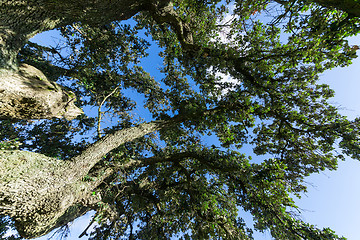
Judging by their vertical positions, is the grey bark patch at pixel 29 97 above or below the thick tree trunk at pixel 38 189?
above

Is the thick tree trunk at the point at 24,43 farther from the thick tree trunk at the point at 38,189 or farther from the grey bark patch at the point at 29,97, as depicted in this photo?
the thick tree trunk at the point at 38,189

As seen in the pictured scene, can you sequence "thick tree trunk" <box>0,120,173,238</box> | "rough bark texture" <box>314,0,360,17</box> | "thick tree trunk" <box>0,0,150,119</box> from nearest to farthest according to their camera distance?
"rough bark texture" <box>314,0,360,17</box> < "thick tree trunk" <box>0,120,173,238</box> < "thick tree trunk" <box>0,0,150,119</box>

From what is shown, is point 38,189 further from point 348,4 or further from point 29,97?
point 348,4

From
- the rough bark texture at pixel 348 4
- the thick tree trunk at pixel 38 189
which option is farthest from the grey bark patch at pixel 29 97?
the rough bark texture at pixel 348 4

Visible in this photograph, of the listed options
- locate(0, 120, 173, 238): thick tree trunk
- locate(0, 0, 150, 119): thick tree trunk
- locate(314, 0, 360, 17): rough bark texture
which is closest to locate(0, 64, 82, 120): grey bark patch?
locate(0, 0, 150, 119): thick tree trunk

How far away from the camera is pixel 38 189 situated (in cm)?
294

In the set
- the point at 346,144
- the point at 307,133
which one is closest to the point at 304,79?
the point at 307,133

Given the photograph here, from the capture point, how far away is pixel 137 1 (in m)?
5.25

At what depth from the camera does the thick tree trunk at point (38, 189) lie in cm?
267

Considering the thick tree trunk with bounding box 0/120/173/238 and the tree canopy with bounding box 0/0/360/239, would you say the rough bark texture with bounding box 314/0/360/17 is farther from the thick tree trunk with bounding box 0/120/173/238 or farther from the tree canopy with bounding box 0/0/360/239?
the thick tree trunk with bounding box 0/120/173/238

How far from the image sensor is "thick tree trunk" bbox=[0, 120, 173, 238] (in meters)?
2.67

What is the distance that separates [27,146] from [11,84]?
392 cm

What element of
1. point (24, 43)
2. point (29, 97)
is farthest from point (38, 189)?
point (24, 43)

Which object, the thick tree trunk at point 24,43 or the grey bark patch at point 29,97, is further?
the thick tree trunk at point 24,43
